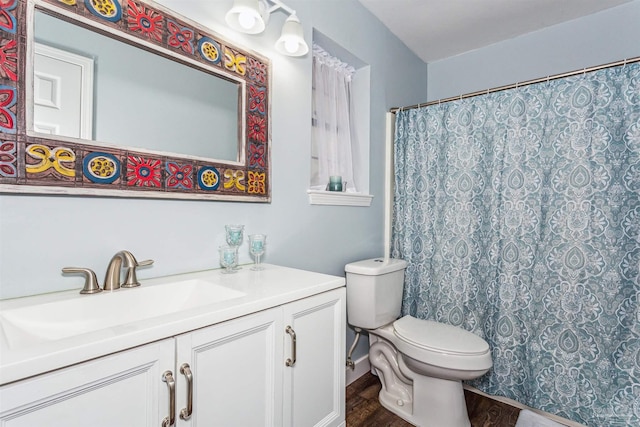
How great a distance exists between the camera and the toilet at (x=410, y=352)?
151cm

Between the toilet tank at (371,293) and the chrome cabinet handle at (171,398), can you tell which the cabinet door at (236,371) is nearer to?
the chrome cabinet handle at (171,398)

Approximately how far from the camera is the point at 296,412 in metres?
1.09

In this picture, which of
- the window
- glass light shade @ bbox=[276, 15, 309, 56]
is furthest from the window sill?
glass light shade @ bbox=[276, 15, 309, 56]

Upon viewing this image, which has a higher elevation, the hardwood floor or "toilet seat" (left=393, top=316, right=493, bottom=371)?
"toilet seat" (left=393, top=316, right=493, bottom=371)

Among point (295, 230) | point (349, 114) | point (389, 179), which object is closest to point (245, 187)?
point (295, 230)

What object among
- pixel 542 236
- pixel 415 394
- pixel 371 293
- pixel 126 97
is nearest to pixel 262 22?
pixel 126 97

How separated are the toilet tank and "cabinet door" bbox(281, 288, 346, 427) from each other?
1.92 feet

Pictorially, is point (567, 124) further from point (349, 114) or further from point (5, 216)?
point (5, 216)

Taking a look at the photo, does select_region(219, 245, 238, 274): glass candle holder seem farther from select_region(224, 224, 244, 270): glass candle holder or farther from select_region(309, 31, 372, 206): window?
select_region(309, 31, 372, 206): window

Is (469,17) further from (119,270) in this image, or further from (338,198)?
(119,270)

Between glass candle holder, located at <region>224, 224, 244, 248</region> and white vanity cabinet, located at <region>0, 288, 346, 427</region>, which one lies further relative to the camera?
glass candle holder, located at <region>224, 224, 244, 248</region>

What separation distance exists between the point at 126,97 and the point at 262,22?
62 centimetres

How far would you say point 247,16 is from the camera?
1.30 metres

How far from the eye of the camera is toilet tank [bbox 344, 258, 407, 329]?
183 centimetres
